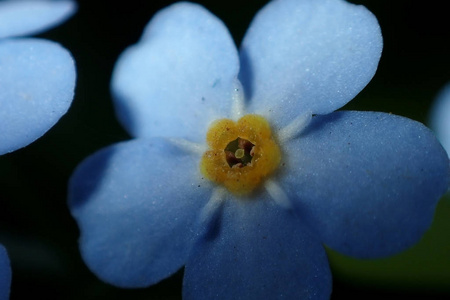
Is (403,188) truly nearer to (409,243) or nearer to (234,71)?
(409,243)

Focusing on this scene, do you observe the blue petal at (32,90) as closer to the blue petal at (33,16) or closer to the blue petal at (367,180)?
the blue petal at (33,16)

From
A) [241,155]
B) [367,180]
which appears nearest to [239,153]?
[241,155]

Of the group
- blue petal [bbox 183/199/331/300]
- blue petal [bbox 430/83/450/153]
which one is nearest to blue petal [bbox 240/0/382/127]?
blue petal [bbox 183/199/331/300]

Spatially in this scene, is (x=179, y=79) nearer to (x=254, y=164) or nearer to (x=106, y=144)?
(x=254, y=164)

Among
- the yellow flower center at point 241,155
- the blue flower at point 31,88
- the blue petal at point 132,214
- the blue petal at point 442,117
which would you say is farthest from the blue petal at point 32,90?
the blue petal at point 442,117

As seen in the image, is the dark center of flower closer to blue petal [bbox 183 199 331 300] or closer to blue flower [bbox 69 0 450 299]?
blue flower [bbox 69 0 450 299]

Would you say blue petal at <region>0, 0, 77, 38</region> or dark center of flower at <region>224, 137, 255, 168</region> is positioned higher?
blue petal at <region>0, 0, 77, 38</region>
